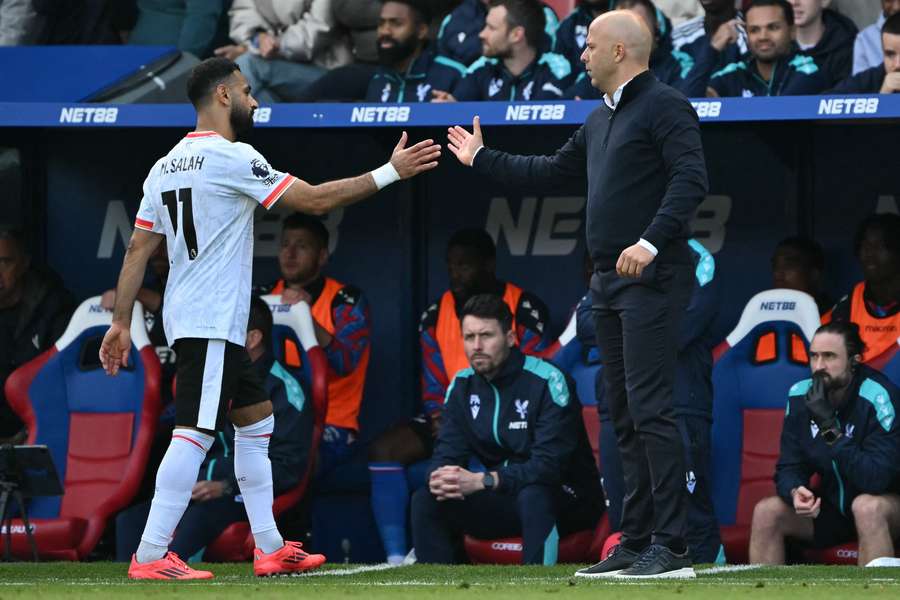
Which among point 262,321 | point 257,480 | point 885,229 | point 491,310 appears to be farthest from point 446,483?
point 885,229

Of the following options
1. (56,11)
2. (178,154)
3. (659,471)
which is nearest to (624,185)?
(659,471)

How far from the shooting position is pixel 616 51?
6.44m

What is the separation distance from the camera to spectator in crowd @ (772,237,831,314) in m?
9.38

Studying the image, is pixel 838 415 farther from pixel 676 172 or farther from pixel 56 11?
pixel 56 11

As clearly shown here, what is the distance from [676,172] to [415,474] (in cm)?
338

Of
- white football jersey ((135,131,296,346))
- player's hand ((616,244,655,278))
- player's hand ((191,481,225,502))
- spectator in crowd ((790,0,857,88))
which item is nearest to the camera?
player's hand ((616,244,655,278))

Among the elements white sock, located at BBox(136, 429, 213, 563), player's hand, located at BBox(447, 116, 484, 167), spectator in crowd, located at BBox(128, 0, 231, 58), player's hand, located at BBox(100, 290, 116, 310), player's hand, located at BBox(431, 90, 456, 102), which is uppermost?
spectator in crowd, located at BBox(128, 0, 231, 58)

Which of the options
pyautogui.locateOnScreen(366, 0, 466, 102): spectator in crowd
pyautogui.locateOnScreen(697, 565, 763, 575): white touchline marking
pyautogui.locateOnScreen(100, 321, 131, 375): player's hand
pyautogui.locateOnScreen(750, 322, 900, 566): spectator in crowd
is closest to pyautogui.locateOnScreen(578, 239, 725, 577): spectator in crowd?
pyautogui.locateOnScreen(750, 322, 900, 566): spectator in crowd

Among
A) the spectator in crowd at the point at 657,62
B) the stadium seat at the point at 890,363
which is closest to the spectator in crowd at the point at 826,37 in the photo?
the spectator in crowd at the point at 657,62

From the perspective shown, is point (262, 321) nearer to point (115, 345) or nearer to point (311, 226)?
point (311, 226)

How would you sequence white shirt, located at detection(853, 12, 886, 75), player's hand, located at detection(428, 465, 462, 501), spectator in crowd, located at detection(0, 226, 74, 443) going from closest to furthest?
player's hand, located at detection(428, 465, 462, 501)
white shirt, located at detection(853, 12, 886, 75)
spectator in crowd, located at detection(0, 226, 74, 443)

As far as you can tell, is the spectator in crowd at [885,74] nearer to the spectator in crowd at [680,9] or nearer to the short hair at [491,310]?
the spectator in crowd at [680,9]

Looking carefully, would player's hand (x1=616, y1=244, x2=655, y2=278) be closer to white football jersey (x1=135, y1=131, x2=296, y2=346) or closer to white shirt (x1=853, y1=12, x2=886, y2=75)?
white football jersey (x1=135, y1=131, x2=296, y2=346)

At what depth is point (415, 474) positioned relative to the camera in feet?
30.3
